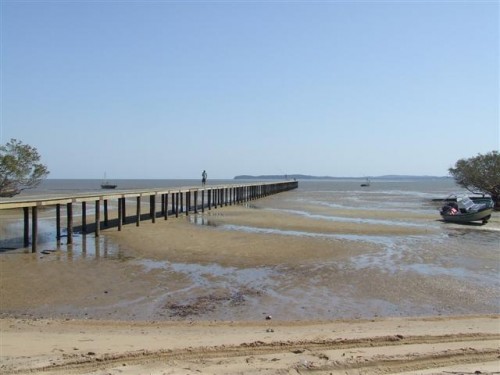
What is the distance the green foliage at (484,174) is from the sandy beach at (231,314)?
35.6 meters

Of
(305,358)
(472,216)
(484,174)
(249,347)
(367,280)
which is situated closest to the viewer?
(305,358)

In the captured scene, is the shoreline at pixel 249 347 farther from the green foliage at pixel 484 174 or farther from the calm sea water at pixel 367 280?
the green foliage at pixel 484 174

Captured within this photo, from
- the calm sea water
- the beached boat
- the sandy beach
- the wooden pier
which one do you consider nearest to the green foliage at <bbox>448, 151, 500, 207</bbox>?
the beached boat

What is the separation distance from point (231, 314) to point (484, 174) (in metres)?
48.2

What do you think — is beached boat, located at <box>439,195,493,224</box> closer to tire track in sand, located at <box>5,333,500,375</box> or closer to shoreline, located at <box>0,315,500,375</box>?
shoreline, located at <box>0,315,500,375</box>

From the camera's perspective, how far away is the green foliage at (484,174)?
4891 cm

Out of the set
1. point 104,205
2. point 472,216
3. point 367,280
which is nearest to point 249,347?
point 367,280

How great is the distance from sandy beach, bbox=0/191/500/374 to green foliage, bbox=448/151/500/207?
35.6m

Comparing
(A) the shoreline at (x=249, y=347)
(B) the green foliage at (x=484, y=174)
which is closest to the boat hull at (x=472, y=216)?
(B) the green foliage at (x=484, y=174)

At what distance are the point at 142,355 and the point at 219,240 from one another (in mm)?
13864

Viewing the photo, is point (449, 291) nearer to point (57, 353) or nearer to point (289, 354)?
point (289, 354)

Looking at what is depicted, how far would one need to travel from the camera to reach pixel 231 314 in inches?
379

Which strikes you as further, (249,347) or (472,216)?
(472,216)

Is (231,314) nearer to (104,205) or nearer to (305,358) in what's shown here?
(305,358)
